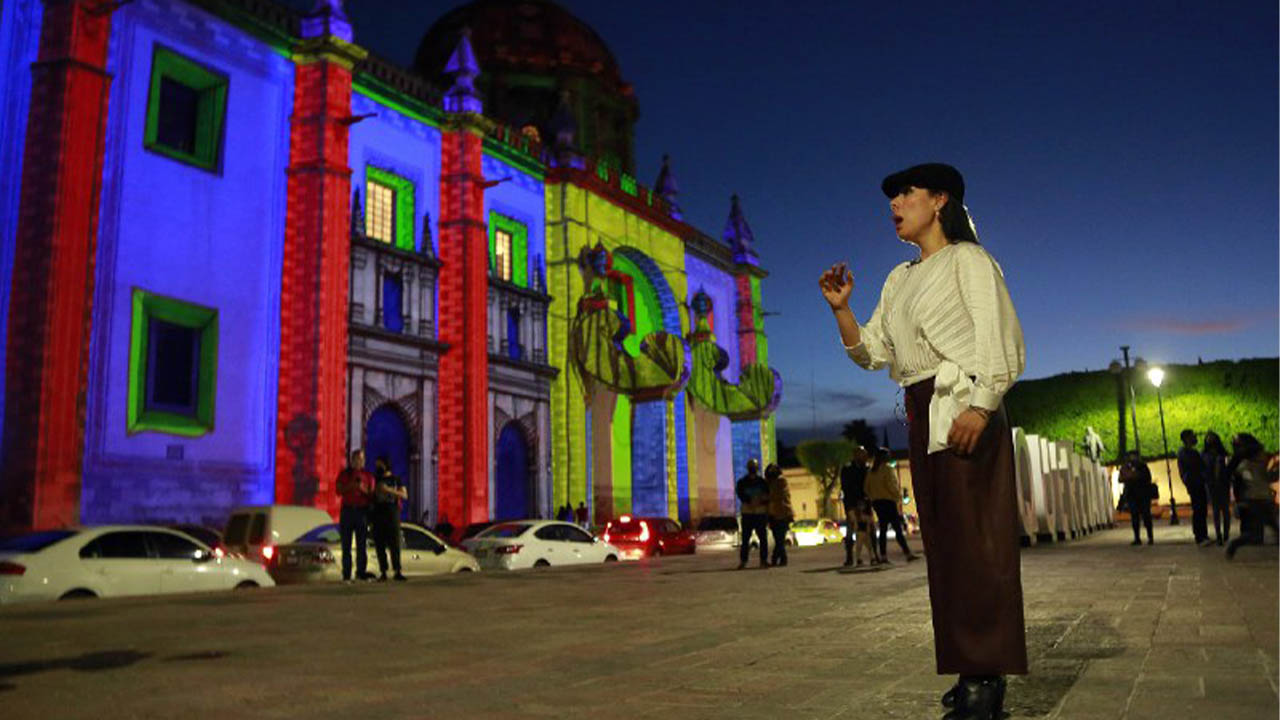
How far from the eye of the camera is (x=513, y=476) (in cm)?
3250

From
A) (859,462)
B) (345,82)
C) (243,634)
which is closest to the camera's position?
(243,634)

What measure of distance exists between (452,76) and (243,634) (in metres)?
26.7

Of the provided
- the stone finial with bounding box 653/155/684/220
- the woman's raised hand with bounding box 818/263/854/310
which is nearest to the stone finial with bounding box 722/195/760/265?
the stone finial with bounding box 653/155/684/220

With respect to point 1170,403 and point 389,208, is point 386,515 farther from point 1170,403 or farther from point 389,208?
point 1170,403

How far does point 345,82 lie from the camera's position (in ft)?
83.2

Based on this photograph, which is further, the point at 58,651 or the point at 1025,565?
the point at 1025,565

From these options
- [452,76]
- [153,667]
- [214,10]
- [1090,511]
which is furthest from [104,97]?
[1090,511]

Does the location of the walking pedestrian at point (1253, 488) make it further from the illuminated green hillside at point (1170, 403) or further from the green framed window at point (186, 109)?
the illuminated green hillside at point (1170, 403)

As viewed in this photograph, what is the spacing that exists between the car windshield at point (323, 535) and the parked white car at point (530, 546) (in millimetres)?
3662

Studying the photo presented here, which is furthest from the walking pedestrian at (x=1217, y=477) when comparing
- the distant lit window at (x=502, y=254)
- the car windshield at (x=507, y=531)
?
the distant lit window at (x=502, y=254)

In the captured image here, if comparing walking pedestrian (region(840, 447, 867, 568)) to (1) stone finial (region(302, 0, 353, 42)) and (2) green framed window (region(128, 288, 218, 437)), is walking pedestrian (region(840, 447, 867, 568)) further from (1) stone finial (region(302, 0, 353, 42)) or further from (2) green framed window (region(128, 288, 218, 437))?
(1) stone finial (region(302, 0, 353, 42))

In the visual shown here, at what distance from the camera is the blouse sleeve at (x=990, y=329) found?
3.32 meters

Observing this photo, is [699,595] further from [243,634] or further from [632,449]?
[632,449]

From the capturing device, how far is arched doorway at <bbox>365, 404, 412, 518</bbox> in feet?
89.4
